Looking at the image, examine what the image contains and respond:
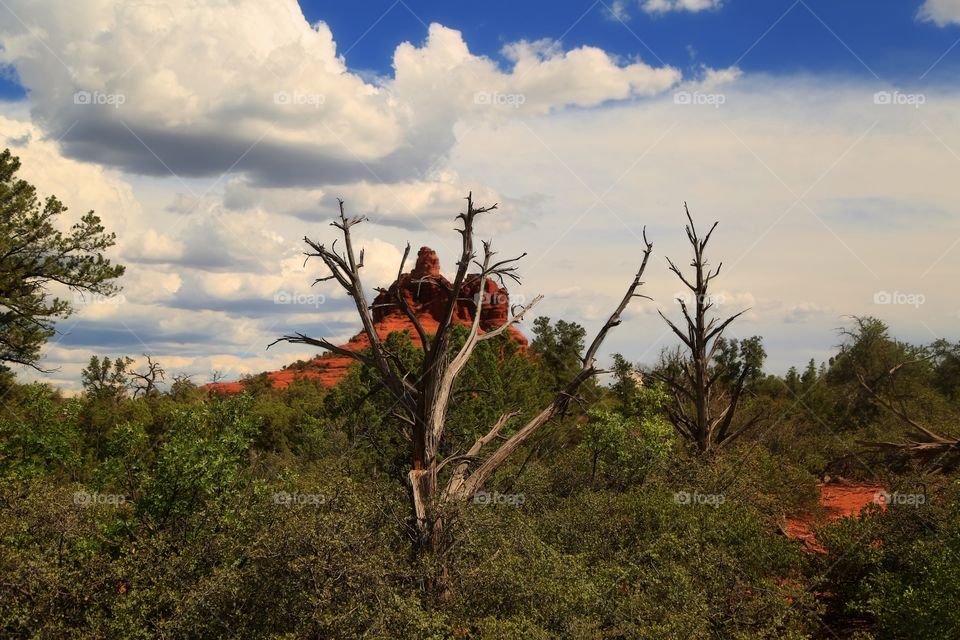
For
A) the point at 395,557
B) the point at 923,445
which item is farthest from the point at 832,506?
the point at 395,557

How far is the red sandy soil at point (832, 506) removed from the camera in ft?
68.3

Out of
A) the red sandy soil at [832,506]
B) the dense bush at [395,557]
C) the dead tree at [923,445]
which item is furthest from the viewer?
the red sandy soil at [832,506]

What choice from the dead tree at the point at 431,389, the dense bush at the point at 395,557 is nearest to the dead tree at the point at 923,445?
the dense bush at the point at 395,557

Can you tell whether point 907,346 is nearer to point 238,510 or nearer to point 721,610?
point 721,610

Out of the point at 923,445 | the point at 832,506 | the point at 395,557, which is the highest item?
the point at 923,445

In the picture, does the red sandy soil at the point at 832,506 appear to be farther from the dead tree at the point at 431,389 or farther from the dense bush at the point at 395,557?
the dead tree at the point at 431,389

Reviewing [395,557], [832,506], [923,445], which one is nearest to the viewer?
[923,445]

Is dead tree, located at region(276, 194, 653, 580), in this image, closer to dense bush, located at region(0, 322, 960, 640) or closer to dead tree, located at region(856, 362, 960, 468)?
dense bush, located at region(0, 322, 960, 640)

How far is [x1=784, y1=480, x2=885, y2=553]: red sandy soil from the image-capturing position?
20812 mm

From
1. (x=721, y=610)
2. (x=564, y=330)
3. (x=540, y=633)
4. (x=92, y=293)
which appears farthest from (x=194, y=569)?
(x=564, y=330)

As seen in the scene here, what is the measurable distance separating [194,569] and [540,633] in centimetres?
586

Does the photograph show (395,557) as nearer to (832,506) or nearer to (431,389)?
(431,389)

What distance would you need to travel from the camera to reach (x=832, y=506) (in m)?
26.0

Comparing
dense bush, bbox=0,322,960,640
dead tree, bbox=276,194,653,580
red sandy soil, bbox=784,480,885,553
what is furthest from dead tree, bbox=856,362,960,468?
red sandy soil, bbox=784,480,885,553
